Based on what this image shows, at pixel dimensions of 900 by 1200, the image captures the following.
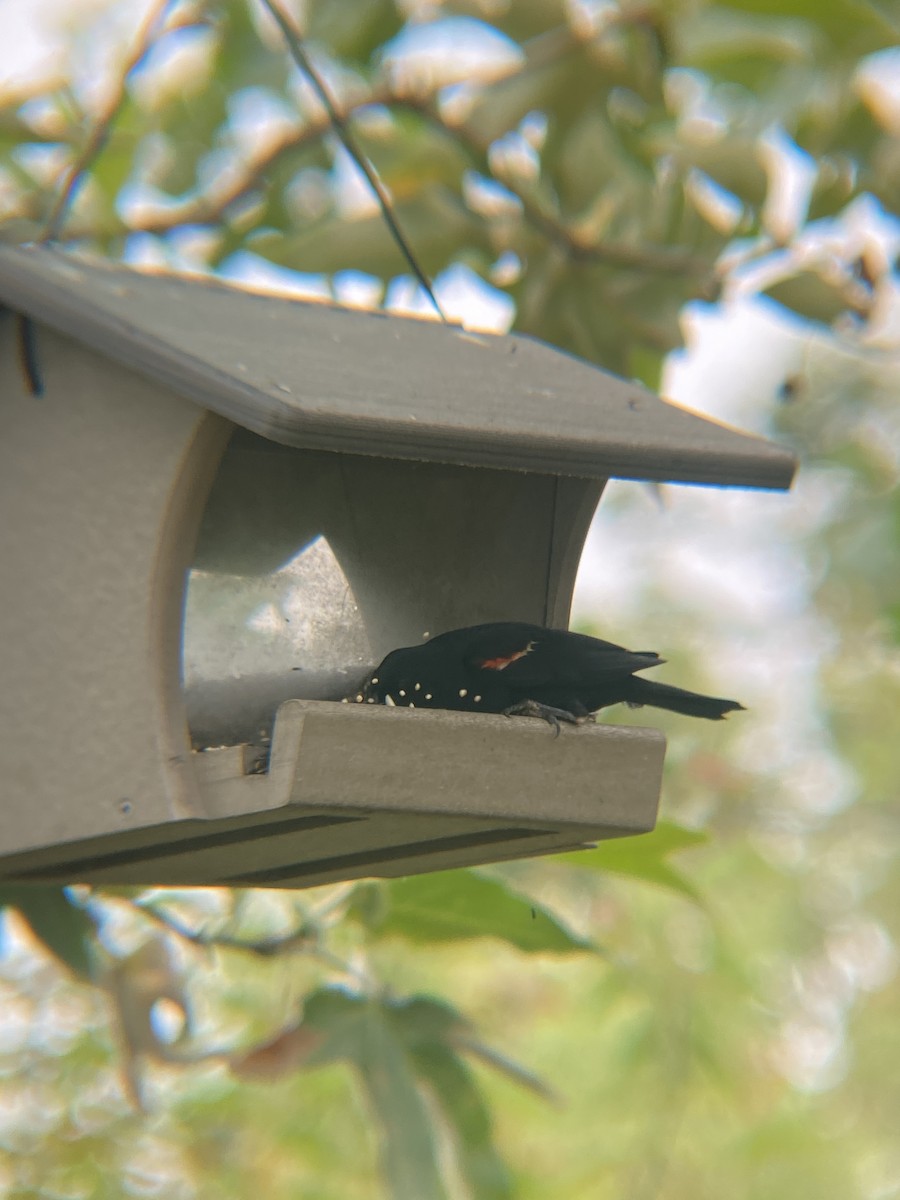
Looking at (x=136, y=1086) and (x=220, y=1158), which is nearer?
(x=136, y=1086)

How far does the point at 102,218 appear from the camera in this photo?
467 cm

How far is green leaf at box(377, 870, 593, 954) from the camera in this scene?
9.84ft

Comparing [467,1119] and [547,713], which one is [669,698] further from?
[467,1119]

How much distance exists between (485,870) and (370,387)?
120 inches

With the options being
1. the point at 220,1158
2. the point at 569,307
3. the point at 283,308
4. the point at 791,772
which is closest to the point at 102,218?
the point at 569,307

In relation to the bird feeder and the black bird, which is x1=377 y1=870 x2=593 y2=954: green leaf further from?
the black bird

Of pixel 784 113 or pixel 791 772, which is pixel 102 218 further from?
pixel 791 772

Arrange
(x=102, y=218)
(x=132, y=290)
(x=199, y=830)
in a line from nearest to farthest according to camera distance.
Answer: (x=199, y=830), (x=132, y=290), (x=102, y=218)

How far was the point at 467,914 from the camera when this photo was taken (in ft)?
10.1

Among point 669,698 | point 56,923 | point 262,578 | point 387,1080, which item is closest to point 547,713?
point 669,698

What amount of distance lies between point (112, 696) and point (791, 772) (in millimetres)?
9087

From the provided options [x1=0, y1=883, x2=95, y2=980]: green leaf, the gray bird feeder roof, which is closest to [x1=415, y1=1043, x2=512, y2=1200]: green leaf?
[x1=0, y1=883, x2=95, y2=980]: green leaf

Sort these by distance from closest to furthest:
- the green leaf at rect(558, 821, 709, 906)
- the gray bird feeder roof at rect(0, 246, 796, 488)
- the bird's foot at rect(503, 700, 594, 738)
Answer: the gray bird feeder roof at rect(0, 246, 796, 488) < the bird's foot at rect(503, 700, 594, 738) < the green leaf at rect(558, 821, 709, 906)

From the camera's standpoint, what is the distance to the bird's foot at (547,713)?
2402 mm
